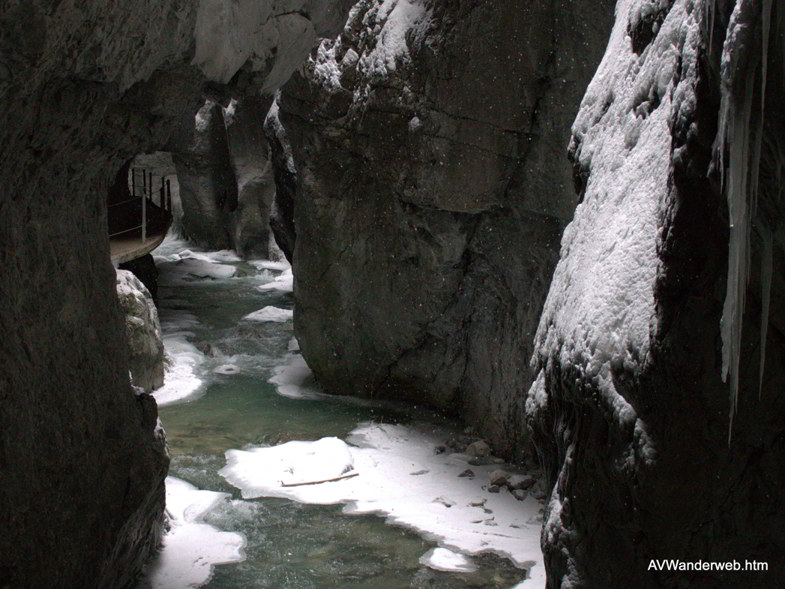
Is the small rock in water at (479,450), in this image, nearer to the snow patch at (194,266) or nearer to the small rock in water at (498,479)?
the small rock in water at (498,479)

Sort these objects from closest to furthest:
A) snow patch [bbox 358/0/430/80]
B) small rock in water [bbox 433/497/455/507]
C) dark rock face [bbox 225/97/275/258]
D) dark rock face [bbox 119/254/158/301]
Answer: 1. small rock in water [bbox 433/497/455/507]
2. snow patch [bbox 358/0/430/80]
3. dark rock face [bbox 119/254/158/301]
4. dark rock face [bbox 225/97/275/258]

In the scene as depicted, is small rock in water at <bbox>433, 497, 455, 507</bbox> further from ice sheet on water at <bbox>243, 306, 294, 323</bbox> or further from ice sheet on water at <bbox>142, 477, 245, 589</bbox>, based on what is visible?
ice sheet on water at <bbox>243, 306, 294, 323</bbox>

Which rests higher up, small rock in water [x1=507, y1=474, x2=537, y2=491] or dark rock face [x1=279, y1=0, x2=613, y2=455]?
dark rock face [x1=279, y1=0, x2=613, y2=455]

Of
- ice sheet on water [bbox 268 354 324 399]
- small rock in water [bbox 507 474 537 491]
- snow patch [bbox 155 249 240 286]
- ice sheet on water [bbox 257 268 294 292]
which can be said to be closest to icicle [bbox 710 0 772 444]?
small rock in water [bbox 507 474 537 491]

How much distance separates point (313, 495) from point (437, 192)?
233 centimetres

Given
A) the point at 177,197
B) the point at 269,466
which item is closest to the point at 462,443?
the point at 269,466

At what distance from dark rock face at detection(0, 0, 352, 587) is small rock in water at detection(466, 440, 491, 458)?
2748mm

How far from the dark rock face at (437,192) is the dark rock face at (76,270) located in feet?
6.91

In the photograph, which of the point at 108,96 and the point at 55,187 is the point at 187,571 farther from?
the point at 108,96

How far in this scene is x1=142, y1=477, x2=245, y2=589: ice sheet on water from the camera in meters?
4.75

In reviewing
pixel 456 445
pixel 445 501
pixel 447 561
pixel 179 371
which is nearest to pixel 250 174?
pixel 179 371

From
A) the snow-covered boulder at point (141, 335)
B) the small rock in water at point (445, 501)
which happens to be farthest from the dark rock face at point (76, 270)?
the snow-covered boulder at point (141, 335)

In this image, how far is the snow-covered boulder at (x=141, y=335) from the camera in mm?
7871

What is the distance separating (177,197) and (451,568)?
1531 cm
